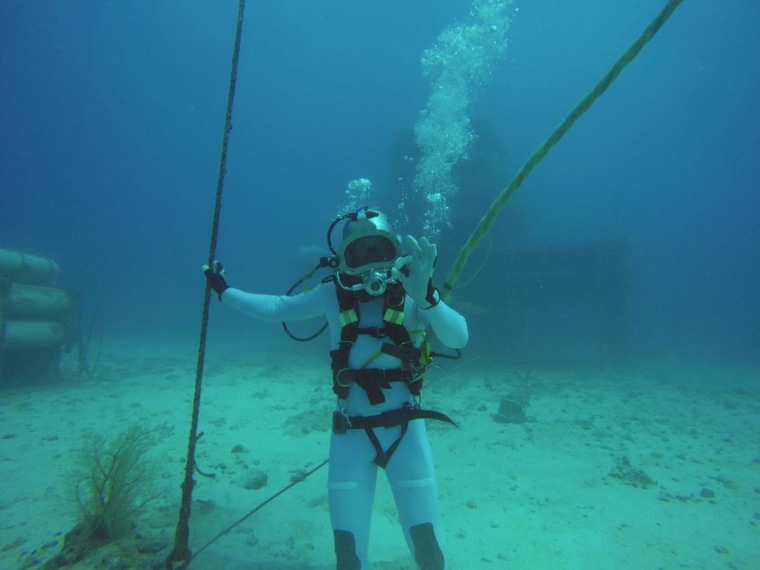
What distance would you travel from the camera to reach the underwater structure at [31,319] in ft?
31.8

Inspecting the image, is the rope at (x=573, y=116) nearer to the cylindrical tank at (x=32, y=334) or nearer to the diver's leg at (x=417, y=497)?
the diver's leg at (x=417, y=497)

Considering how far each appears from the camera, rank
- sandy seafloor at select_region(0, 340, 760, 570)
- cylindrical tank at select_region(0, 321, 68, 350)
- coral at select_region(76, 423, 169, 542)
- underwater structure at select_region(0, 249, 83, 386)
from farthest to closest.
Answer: underwater structure at select_region(0, 249, 83, 386) → cylindrical tank at select_region(0, 321, 68, 350) → sandy seafloor at select_region(0, 340, 760, 570) → coral at select_region(76, 423, 169, 542)

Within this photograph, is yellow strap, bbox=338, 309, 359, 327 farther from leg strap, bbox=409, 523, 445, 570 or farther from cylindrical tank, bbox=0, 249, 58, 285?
cylindrical tank, bbox=0, 249, 58, 285

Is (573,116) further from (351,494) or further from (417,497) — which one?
(351,494)

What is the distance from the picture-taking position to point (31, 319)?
10.5 m

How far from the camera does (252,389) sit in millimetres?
10312

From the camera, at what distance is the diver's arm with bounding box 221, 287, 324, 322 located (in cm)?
307

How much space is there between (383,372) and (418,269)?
2.70 ft

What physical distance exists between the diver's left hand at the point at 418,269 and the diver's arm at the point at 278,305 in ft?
3.21

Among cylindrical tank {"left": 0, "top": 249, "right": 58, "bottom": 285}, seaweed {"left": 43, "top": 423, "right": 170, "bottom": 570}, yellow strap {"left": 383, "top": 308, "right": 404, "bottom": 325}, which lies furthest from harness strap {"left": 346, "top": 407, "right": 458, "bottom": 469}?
cylindrical tank {"left": 0, "top": 249, "right": 58, "bottom": 285}

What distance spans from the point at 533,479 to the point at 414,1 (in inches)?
2463

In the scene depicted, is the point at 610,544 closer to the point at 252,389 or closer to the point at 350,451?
the point at 350,451

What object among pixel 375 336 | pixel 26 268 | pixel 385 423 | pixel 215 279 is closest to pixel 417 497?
pixel 385 423

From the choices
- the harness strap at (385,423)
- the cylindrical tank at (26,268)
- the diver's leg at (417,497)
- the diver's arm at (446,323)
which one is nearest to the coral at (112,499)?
the harness strap at (385,423)
